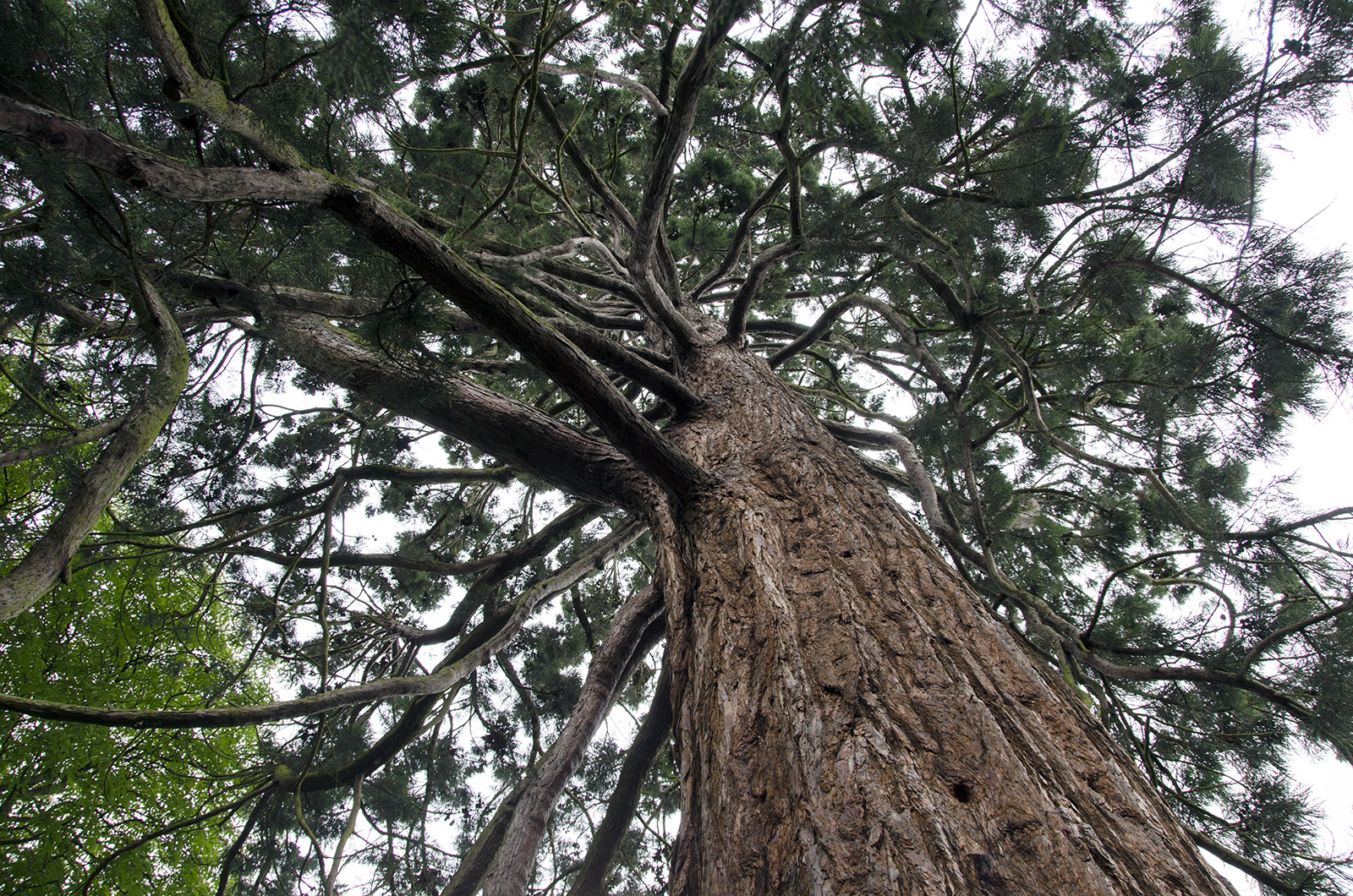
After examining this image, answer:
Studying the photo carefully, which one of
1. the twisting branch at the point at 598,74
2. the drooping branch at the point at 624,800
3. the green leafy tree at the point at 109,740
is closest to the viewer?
the drooping branch at the point at 624,800

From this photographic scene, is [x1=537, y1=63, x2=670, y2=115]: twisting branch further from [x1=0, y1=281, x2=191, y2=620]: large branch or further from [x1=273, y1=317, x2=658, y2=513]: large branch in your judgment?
[x1=0, y1=281, x2=191, y2=620]: large branch

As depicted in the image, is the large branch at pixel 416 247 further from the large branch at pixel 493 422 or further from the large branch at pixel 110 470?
the large branch at pixel 110 470

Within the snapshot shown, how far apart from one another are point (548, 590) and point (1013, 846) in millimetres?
2412

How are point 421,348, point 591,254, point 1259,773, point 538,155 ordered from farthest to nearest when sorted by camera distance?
1. point 591,254
2. point 538,155
3. point 1259,773
4. point 421,348

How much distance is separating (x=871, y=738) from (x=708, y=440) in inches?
51.5

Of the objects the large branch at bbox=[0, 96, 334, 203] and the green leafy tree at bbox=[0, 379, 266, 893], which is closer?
the large branch at bbox=[0, 96, 334, 203]

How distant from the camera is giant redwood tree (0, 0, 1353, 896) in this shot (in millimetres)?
1104

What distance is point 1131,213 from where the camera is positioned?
2.65 m

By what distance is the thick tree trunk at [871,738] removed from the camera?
2.76 ft

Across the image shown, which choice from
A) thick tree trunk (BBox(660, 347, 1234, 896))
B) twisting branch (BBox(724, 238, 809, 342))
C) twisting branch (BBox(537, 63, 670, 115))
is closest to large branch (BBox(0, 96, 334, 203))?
thick tree trunk (BBox(660, 347, 1234, 896))

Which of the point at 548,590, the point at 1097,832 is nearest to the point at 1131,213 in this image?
the point at 1097,832

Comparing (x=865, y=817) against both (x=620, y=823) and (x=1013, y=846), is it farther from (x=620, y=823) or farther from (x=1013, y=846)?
(x=620, y=823)

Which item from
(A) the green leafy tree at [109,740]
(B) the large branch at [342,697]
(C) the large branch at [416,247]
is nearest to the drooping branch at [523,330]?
(C) the large branch at [416,247]

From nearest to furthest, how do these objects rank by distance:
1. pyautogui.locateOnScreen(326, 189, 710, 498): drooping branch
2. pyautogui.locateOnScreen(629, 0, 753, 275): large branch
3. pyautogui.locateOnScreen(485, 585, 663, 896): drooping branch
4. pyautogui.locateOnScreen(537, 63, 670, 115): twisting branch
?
pyautogui.locateOnScreen(326, 189, 710, 498): drooping branch < pyautogui.locateOnScreen(629, 0, 753, 275): large branch < pyautogui.locateOnScreen(485, 585, 663, 896): drooping branch < pyautogui.locateOnScreen(537, 63, 670, 115): twisting branch
